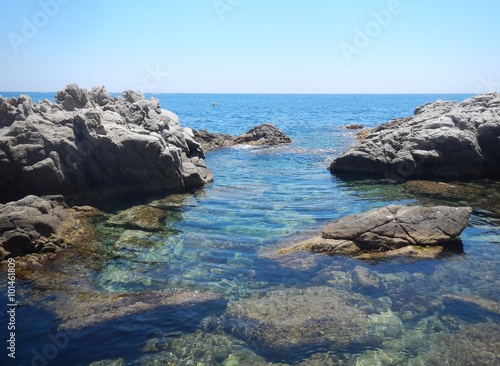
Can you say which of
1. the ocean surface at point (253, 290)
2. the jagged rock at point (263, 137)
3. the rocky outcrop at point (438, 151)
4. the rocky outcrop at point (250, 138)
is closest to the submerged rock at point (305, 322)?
the ocean surface at point (253, 290)

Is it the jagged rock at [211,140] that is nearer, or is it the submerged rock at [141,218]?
the submerged rock at [141,218]

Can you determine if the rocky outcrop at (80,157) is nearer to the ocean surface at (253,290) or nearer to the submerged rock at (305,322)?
the ocean surface at (253,290)

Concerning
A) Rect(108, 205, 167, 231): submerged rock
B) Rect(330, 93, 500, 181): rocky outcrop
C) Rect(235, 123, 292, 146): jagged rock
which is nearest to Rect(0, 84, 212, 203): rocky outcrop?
Rect(108, 205, 167, 231): submerged rock

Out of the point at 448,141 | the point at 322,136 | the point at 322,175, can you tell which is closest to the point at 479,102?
the point at 448,141

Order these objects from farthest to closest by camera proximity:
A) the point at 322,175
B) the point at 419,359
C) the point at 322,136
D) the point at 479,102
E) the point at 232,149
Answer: the point at 322,136
the point at 232,149
the point at 479,102
the point at 322,175
the point at 419,359

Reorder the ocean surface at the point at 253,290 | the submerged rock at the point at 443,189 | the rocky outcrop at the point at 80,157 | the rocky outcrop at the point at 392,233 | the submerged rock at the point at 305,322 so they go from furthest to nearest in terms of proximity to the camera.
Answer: the submerged rock at the point at 443,189 → the rocky outcrop at the point at 80,157 → the rocky outcrop at the point at 392,233 → the submerged rock at the point at 305,322 → the ocean surface at the point at 253,290

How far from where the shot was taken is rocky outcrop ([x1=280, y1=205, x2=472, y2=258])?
49.0ft

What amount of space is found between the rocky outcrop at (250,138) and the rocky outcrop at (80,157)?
1917cm

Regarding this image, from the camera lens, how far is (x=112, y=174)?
2284cm

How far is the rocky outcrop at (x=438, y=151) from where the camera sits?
1061 inches

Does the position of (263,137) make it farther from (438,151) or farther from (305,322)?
(305,322)

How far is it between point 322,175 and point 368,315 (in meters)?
20.5

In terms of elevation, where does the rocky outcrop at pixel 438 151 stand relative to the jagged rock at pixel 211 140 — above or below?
above

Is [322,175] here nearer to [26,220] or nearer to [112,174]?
[112,174]
